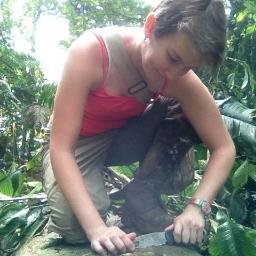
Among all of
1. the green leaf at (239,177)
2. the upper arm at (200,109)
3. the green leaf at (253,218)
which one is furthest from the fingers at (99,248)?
the green leaf at (253,218)

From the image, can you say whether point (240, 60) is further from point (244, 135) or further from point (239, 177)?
point (239, 177)

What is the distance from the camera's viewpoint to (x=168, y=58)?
149 centimetres

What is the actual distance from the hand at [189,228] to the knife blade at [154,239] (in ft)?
0.13

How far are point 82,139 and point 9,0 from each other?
378 inches

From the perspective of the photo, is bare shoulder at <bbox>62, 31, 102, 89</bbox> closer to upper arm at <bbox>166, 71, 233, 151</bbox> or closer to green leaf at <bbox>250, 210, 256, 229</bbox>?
upper arm at <bbox>166, 71, 233, 151</bbox>

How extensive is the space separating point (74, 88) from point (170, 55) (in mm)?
392

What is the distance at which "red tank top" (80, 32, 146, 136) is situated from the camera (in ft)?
5.54

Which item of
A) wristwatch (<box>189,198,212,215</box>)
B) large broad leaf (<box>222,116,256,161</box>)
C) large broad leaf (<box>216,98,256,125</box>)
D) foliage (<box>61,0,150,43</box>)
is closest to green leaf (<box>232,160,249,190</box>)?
large broad leaf (<box>222,116,256,161</box>)

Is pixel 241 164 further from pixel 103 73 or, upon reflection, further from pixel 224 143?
pixel 103 73

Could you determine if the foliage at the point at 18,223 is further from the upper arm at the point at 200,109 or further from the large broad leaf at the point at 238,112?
the large broad leaf at the point at 238,112

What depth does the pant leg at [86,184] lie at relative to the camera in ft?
5.68

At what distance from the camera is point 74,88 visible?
161 cm

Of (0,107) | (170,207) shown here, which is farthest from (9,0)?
(170,207)

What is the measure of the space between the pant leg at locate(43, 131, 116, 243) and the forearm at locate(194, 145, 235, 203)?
1.40 feet
